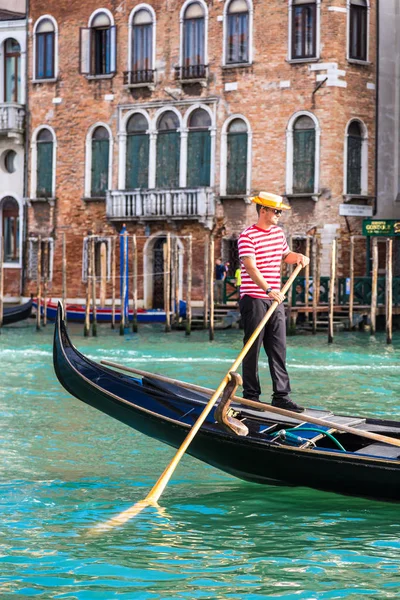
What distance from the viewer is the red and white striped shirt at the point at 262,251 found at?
5.44m

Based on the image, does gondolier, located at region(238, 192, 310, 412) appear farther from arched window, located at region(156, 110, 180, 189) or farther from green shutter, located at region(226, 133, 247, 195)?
arched window, located at region(156, 110, 180, 189)

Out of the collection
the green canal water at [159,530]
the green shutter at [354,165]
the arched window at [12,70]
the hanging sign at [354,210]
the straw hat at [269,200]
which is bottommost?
the green canal water at [159,530]

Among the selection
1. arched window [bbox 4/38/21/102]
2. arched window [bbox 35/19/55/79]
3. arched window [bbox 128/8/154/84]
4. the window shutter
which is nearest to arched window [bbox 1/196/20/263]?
arched window [bbox 4/38/21/102]

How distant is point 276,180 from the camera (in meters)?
17.0

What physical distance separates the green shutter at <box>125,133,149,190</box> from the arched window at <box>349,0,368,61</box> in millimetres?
3473

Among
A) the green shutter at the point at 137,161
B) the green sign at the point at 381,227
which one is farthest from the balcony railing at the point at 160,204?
the green sign at the point at 381,227

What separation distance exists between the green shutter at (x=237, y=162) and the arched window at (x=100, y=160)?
2170 millimetres

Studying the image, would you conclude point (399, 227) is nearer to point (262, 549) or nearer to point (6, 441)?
point (6, 441)

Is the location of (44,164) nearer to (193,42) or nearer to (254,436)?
(193,42)

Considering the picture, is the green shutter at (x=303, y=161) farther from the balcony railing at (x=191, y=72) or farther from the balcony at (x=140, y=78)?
the balcony at (x=140, y=78)

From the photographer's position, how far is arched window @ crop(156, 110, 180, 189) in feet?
58.9

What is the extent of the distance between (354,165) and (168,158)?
9.56ft

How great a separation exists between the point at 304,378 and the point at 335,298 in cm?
629

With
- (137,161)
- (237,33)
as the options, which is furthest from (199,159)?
(237,33)
